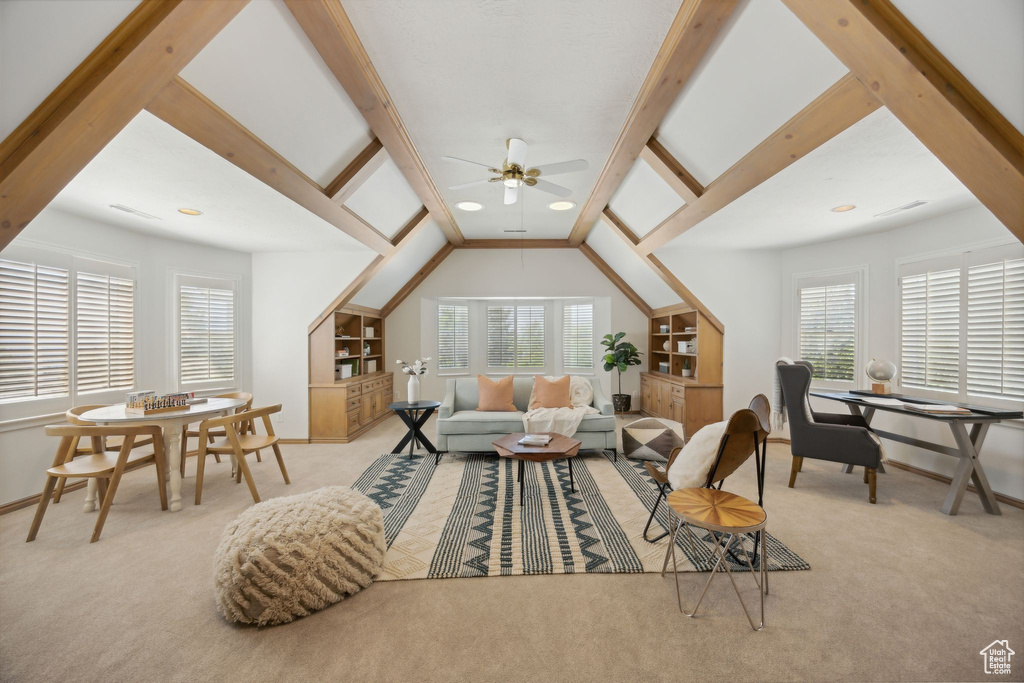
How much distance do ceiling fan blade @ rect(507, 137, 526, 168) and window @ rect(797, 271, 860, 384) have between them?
4.37m

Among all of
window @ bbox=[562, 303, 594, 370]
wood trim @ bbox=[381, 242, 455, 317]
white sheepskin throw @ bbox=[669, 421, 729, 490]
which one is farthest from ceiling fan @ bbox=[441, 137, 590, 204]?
window @ bbox=[562, 303, 594, 370]

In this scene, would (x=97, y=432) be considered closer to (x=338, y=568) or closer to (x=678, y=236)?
(x=338, y=568)

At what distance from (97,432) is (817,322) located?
7.29 meters

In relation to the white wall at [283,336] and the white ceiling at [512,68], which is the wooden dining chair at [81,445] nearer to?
the white wall at [283,336]

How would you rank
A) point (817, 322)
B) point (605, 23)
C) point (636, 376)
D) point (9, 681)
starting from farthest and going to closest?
point (636, 376) < point (817, 322) < point (605, 23) < point (9, 681)

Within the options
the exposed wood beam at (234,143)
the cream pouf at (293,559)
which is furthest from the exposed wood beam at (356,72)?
the cream pouf at (293,559)

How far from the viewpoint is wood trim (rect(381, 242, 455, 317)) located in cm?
733

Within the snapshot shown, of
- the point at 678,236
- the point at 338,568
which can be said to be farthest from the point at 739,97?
the point at 338,568

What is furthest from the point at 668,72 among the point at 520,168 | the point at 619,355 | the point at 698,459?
the point at 619,355

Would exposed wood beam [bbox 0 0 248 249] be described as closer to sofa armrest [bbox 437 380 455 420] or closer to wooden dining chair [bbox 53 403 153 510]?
wooden dining chair [bbox 53 403 153 510]

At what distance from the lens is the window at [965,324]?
3564 millimetres

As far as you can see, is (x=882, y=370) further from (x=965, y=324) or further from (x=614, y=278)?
(x=614, y=278)

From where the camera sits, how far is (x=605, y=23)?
212 centimetres

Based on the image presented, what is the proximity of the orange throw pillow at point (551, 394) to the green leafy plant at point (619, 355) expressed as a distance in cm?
200
